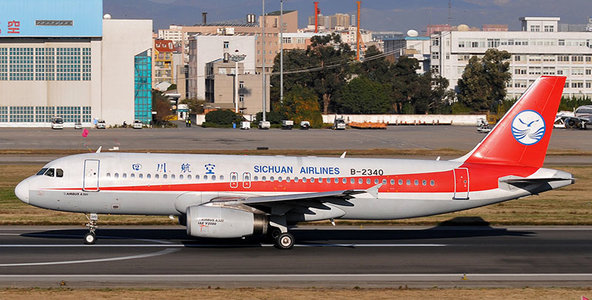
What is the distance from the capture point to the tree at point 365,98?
183750 mm

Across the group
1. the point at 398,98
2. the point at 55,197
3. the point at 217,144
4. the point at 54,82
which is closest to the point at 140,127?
the point at 54,82

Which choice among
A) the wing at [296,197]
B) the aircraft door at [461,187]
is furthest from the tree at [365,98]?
the wing at [296,197]

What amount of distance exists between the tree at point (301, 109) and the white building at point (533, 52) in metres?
53.8

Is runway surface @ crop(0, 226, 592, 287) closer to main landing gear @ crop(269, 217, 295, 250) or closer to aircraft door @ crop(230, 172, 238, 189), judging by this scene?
main landing gear @ crop(269, 217, 295, 250)

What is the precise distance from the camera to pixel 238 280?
25.5m

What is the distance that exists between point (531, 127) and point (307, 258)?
11092 millimetres

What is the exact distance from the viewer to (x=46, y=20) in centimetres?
14500

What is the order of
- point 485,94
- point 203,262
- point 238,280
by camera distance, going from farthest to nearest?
1. point 485,94
2. point 203,262
3. point 238,280

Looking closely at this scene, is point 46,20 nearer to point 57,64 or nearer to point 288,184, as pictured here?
point 57,64

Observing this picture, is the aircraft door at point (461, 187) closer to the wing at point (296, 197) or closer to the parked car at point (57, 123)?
the wing at point (296, 197)

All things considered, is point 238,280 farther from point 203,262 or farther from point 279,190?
point 279,190

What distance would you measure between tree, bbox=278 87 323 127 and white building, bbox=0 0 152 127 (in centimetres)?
3219

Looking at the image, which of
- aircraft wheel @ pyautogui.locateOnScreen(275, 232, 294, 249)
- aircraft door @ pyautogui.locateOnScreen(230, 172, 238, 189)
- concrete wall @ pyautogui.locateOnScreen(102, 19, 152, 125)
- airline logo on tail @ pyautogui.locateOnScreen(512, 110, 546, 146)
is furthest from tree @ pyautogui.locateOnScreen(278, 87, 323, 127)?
aircraft wheel @ pyautogui.locateOnScreen(275, 232, 294, 249)

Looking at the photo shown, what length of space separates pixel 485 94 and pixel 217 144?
3965 inches
